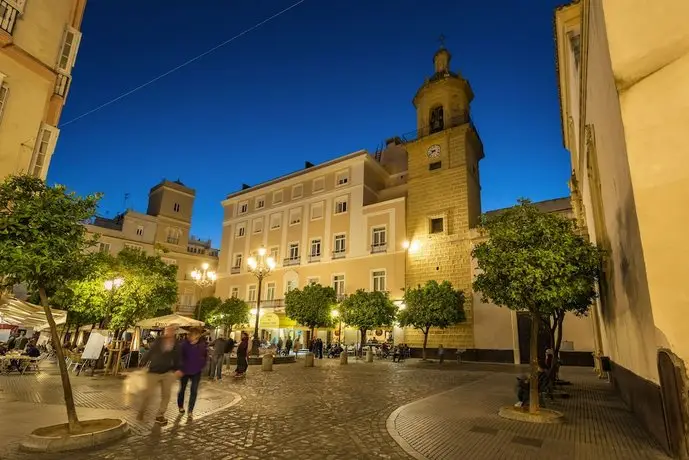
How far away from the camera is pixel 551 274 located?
27.8ft

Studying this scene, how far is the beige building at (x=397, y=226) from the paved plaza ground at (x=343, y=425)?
44.2 ft

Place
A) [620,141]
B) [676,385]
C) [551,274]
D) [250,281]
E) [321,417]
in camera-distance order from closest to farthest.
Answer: [676,385], [620,141], [321,417], [551,274], [250,281]

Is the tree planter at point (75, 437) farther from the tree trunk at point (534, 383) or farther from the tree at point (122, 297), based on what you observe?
the tree at point (122, 297)

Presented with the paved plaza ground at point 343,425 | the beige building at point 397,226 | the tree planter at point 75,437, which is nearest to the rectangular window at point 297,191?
the beige building at point 397,226

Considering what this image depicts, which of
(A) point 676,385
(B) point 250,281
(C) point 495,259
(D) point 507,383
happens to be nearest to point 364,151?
(B) point 250,281

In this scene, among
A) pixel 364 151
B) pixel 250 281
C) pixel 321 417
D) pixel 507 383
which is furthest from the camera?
pixel 250 281

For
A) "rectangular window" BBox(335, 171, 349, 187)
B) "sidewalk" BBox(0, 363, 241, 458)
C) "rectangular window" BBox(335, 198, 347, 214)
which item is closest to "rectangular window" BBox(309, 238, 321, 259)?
"rectangular window" BBox(335, 198, 347, 214)

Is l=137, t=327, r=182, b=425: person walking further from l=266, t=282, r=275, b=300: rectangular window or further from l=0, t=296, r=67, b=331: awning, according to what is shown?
l=266, t=282, r=275, b=300: rectangular window

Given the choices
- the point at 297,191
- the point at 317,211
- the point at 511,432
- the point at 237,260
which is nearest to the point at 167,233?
the point at 237,260

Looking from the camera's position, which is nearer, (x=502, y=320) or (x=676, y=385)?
(x=676, y=385)

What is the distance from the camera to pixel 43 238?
6.09 meters

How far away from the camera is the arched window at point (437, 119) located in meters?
30.9

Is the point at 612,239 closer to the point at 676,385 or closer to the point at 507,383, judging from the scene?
the point at 676,385

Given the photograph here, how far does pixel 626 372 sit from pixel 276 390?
8640 millimetres
